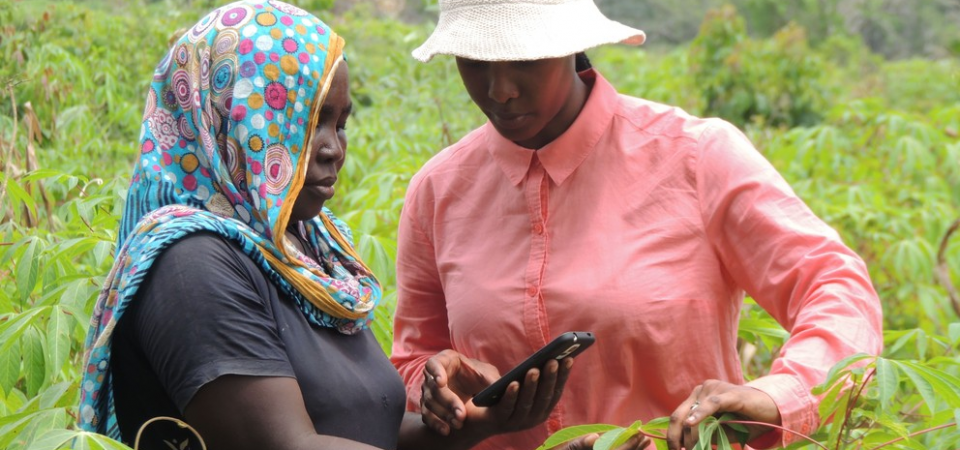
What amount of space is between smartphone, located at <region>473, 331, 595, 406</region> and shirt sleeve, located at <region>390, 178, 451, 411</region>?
1.07 feet

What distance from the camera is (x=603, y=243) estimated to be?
2025 mm

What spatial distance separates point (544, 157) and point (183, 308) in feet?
2.62

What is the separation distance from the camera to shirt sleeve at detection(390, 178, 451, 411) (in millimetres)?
2268

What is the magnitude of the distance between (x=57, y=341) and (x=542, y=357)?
0.78 m

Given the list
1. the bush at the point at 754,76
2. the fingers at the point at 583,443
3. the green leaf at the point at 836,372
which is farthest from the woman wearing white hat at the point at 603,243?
the bush at the point at 754,76

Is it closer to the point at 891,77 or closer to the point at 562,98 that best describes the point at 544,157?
the point at 562,98

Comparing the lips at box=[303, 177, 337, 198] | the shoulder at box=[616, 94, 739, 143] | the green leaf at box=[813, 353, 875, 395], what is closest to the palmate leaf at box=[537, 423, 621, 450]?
the green leaf at box=[813, 353, 875, 395]

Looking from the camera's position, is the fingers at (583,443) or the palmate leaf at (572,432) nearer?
the palmate leaf at (572,432)

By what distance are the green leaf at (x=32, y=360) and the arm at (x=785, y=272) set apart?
1.05m

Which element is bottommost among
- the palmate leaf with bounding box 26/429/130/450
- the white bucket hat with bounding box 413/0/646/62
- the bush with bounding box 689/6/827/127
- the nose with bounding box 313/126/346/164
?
the bush with bounding box 689/6/827/127

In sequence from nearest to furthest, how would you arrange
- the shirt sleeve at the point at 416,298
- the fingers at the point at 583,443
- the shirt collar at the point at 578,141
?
the fingers at the point at 583,443
the shirt collar at the point at 578,141
the shirt sleeve at the point at 416,298

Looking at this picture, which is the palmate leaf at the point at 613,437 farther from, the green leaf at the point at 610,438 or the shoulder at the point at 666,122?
the shoulder at the point at 666,122

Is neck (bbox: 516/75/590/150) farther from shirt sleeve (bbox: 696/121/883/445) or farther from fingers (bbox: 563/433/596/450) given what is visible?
fingers (bbox: 563/433/596/450)

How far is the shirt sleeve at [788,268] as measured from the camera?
1752 millimetres
